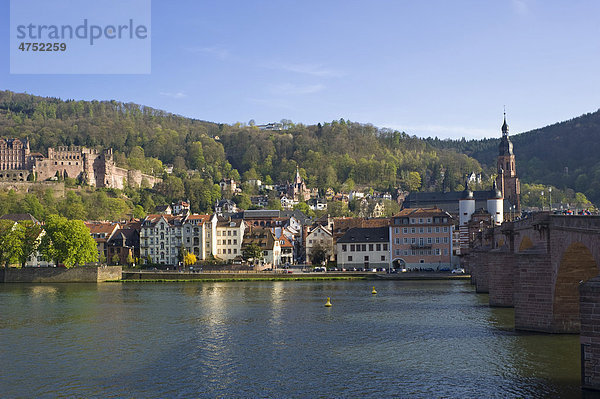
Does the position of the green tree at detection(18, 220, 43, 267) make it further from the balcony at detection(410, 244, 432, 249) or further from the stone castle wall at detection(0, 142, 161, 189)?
the stone castle wall at detection(0, 142, 161, 189)

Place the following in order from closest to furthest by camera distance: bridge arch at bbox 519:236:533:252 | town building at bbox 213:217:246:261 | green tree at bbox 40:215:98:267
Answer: bridge arch at bbox 519:236:533:252 < green tree at bbox 40:215:98:267 < town building at bbox 213:217:246:261

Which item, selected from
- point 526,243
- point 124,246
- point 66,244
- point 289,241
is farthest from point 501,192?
point 526,243

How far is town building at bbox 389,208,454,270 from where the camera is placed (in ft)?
322

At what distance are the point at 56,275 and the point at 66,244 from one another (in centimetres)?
435

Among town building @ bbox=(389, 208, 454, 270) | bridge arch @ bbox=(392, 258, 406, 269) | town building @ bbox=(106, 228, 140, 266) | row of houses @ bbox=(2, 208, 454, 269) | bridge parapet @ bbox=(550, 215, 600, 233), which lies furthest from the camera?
town building @ bbox=(106, 228, 140, 266)

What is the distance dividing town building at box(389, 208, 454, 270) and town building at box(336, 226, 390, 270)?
1.67 meters

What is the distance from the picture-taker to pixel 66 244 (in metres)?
90.1

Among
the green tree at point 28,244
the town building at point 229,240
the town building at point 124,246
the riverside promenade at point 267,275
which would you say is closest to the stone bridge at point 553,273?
the riverside promenade at point 267,275

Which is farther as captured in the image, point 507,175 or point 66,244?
point 507,175

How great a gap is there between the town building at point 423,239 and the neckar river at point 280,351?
39903 millimetres

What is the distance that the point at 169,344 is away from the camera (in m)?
36.1

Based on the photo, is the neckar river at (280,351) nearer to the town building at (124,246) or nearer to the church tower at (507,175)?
the town building at (124,246)

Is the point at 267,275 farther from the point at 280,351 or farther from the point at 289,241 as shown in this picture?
the point at 280,351

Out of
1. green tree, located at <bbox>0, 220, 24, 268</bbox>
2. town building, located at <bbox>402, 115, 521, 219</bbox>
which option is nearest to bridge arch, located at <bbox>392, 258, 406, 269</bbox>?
town building, located at <bbox>402, 115, 521, 219</bbox>
